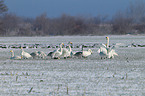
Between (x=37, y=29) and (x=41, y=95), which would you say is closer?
(x=41, y=95)

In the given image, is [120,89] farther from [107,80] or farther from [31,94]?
[31,94]

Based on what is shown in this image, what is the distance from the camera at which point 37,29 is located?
173 feet

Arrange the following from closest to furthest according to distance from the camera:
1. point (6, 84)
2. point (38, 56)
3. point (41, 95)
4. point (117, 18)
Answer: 1. point (41, 95)
2. point (6, 84)
3. point (38, 56)
4. point (117, 18)

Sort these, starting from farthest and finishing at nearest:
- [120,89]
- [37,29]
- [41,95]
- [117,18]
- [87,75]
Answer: [117,18] → [37,29] → [87,75] → [120,89] → [41,95]

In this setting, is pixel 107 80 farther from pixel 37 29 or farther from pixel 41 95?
pixel 37 29

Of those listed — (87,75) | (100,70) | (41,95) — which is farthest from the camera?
(100,70)

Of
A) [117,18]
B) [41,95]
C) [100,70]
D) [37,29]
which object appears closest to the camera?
[41,95]

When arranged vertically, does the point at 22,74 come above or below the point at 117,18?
below

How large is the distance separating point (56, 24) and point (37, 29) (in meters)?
3.52

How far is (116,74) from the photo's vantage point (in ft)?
24.5

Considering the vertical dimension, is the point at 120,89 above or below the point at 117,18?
below

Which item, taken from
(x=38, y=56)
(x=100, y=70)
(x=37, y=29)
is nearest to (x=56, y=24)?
(x=37, y=29)

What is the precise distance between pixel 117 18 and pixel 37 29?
16020mm

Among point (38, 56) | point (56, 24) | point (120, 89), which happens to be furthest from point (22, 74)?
point (56, 24)
